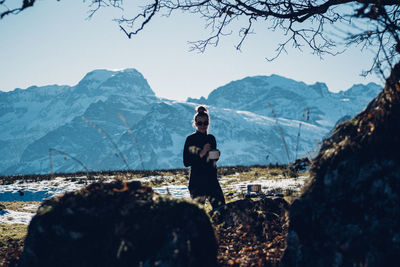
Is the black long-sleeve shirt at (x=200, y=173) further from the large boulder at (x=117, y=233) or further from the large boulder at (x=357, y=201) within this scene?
the large boulder at (x=357, y=201)

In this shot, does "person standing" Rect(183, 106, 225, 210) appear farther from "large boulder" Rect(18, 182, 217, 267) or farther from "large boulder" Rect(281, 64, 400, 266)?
"large boulder" Rect(281, 64, 400, 266)

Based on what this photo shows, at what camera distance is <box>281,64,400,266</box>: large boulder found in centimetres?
346

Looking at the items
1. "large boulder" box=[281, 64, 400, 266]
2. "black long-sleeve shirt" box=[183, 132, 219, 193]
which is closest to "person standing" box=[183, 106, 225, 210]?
"black long-sleeve shirt" box=[183, 132, 219, 193]

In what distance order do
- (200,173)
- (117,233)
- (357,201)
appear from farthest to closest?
1. (200,173)
2. (117,233)
3. (357,201)

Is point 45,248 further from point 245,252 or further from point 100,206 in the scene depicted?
point 245,252

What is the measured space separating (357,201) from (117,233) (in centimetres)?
280

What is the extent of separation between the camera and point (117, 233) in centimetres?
391

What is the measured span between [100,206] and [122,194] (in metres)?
0.32

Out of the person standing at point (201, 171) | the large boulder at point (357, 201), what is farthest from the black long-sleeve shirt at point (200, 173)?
the large boulder at point (357, 201)

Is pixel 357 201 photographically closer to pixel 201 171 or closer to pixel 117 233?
pixel 117 233

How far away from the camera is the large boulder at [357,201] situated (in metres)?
3.46

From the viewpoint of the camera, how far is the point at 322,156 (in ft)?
14.0

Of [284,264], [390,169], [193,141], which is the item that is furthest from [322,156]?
[193,141]

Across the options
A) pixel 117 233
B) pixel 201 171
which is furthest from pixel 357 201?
pixel 201 171
